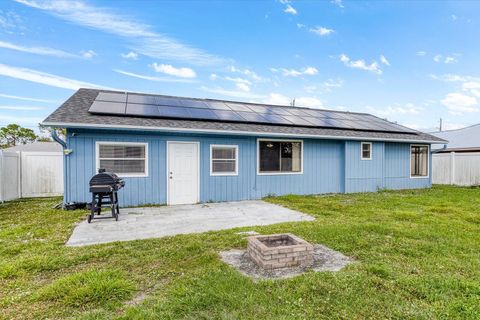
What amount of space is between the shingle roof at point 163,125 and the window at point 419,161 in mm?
1428

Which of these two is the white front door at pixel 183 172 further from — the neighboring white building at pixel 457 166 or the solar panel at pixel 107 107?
the neighboring white building at pixel 457 166

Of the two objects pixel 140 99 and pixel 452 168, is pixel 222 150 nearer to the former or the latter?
pixel 140 99

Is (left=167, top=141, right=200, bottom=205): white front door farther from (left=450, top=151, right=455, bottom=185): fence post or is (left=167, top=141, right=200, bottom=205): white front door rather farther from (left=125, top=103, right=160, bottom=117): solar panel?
(left=450, top=151, right=455, bottom=185): fence post

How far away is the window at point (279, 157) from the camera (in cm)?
910

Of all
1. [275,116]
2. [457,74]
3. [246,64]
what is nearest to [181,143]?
[275,116]

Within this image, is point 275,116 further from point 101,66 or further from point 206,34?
point 101,66

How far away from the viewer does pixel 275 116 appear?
10.3 meters

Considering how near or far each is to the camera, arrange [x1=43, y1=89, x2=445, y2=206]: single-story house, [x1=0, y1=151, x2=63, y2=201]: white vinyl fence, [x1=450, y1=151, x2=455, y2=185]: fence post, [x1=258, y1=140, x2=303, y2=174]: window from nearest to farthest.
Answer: [x1=43, y1=89, x2=445, y2=206]: single-story house < [x1=0, y1=151, x2=63, y2=201]: white vinyl fence < [x1=258, y1=140, x2=303, y2=174]: window < [x1=450, y1=151, x2=455, y2=185]: fence post

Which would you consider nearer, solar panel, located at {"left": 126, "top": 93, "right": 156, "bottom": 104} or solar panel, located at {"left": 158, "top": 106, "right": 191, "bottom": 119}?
solar panel, located at {"left": 158, "top": 106, "right": 191, "bottom": 119}

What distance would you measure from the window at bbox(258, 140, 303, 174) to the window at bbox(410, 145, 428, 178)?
19.7 ft

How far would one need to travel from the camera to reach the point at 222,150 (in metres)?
8.43

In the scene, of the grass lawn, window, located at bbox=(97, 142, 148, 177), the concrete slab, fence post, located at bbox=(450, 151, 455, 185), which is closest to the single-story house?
window, located at bbox=(97, 142, 148, 177)

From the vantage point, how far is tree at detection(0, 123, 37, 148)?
23000 millimetres

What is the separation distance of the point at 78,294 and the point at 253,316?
5.64ft
